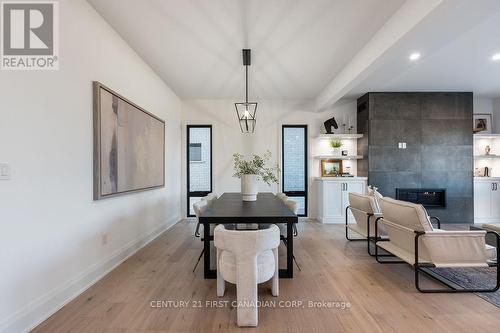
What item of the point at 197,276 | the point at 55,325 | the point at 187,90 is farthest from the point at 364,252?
the point at 187,90

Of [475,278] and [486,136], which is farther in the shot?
[486,136]

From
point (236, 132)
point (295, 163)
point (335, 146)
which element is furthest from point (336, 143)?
point (236, 132)

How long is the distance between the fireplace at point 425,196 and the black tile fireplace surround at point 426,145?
0.09ft

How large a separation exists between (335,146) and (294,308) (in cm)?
447

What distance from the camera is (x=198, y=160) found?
634cm

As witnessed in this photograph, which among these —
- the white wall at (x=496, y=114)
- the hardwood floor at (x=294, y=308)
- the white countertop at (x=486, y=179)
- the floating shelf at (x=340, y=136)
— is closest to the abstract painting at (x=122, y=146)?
the hardwood floor at (x=294, y=308)

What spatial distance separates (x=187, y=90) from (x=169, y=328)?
15.1 feet

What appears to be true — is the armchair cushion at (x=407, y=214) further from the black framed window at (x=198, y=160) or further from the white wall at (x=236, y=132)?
the black framed window at (x=198, y=160)

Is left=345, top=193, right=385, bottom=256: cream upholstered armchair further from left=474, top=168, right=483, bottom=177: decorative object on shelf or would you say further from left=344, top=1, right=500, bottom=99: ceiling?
left=474, top=168, right=483, bottom=177: decorative object on shelf

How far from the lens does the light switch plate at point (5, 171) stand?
180cm

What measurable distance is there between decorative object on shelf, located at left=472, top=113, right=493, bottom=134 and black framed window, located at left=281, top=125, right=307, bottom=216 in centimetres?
396

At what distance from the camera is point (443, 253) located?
100 inches

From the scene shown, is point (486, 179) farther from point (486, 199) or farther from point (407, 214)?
point (407, 214)

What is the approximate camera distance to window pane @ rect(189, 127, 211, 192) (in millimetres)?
6336
